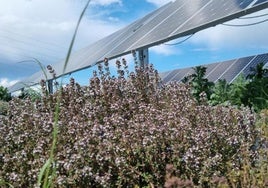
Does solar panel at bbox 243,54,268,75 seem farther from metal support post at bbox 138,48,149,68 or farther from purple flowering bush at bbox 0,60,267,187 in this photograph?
purple flowering bush at bbox 0,60,267,187

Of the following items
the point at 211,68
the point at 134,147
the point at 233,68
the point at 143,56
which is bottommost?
the point at 134,147

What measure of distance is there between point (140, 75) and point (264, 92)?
10.2 ft

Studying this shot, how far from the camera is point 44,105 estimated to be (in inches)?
185

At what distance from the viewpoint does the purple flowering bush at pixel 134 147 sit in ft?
9.33

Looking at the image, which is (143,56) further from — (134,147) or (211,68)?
(134,147)

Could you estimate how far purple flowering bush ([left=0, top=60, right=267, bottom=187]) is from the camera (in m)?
2.84

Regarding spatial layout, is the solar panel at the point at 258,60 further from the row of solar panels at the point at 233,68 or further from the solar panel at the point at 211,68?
the solar panel at the point at 211,68

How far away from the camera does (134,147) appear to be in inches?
A: 118

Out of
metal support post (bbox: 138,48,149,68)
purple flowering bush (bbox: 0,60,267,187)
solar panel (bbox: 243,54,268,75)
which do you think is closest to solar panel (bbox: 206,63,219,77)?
solar panel (bbox: 243,54,268,75)

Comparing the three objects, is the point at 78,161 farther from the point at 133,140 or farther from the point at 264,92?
the point at 264,92

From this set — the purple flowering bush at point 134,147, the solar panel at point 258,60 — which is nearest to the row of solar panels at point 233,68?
the solar panel at point 258,60

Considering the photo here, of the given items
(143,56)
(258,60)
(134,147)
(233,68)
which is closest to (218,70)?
(233,68)

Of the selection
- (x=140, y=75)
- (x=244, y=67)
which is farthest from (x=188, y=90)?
(x=244, y=67)

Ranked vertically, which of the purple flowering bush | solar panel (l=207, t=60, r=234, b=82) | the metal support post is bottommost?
the purple flowering bush
